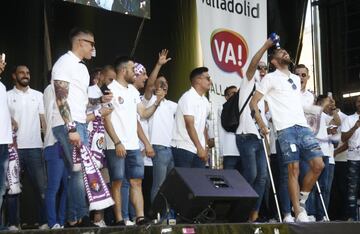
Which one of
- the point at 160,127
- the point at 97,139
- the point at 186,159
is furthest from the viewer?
the point at 160,127

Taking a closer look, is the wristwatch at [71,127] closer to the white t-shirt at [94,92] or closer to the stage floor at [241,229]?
the stage floor at [241,229]

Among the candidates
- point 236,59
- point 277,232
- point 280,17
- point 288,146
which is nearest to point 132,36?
point 236,59

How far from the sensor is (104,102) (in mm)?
6074

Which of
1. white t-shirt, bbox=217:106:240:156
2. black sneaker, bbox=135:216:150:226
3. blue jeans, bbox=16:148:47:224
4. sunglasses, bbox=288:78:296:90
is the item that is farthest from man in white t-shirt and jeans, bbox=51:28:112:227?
white t-shirt, bbox=217:106:240:156

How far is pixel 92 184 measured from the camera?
5.65m

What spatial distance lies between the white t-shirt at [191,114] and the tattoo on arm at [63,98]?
1.81 meters

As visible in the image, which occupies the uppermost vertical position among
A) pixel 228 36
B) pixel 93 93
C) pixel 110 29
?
pixel 110 29

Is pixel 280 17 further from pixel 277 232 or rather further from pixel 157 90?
pixel 277 232

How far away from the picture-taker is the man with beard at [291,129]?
6766 millimetres

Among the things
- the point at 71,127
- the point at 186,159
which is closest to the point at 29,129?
the point at 71,127

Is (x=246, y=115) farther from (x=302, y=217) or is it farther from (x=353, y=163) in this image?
(x=353, y=163)

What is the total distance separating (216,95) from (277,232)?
3.22 meters

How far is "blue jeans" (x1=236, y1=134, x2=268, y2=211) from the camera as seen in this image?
731cm

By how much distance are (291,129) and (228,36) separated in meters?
2.81
